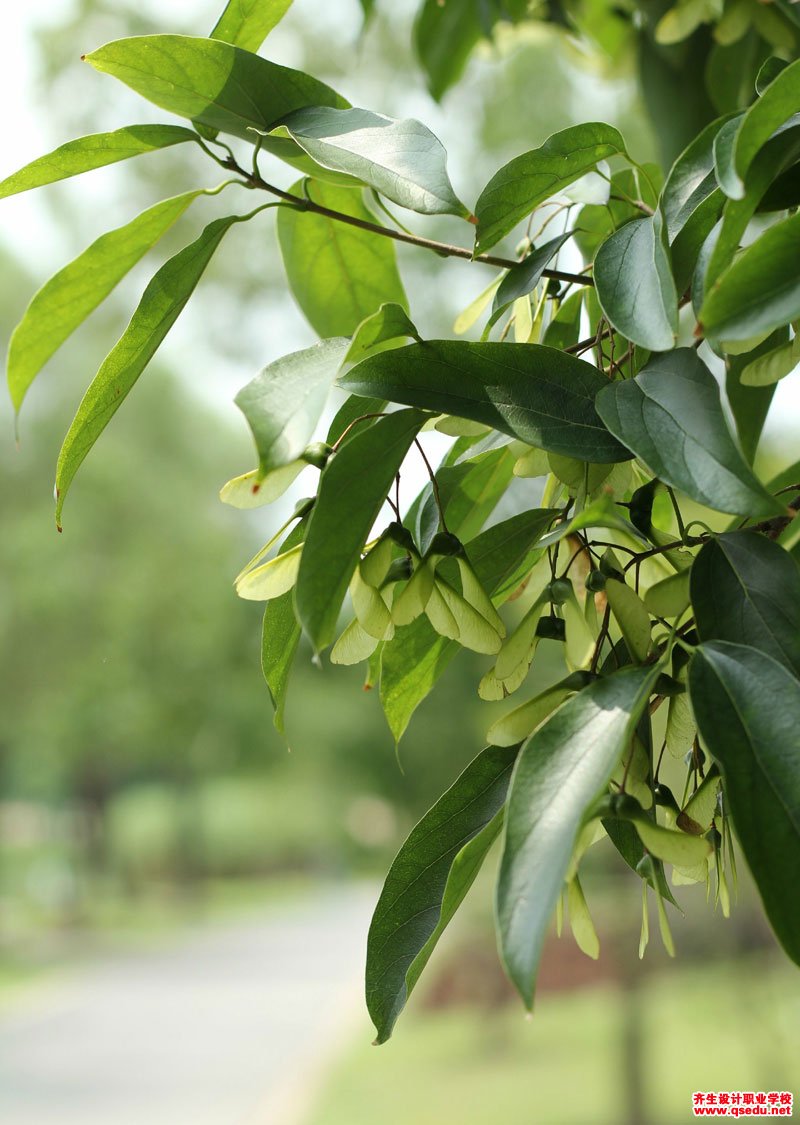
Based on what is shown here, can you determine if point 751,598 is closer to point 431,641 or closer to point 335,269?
point 431,641

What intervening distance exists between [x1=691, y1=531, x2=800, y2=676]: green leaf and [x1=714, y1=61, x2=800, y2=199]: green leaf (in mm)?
68

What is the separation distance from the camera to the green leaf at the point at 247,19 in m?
0.30

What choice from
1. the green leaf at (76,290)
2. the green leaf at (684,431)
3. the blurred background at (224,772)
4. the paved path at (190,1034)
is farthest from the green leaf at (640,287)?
the paved path at (190,1034)

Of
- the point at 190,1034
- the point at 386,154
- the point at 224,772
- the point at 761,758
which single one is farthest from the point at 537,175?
the point at 224,772

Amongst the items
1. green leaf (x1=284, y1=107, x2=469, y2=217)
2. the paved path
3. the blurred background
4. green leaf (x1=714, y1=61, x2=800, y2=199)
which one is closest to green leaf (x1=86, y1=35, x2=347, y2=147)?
green leaf (x1=284, y1=107, x2=469, y2=217)

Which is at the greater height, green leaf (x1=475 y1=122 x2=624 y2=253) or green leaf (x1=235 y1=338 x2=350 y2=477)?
green leaf (x1=475 y1=122 x2=624 y2=253)

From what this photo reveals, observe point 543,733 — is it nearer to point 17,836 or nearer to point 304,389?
point 304,389

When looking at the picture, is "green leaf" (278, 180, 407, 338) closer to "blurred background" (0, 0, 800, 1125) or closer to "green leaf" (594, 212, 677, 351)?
"green leaf" (594, 212, 677, 351)

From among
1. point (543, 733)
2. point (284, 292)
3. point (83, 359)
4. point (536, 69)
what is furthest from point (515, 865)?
point (83, 359)

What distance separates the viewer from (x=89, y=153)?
0.29m

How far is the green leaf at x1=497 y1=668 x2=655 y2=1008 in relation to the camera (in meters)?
0.17

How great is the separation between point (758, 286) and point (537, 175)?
11 cm

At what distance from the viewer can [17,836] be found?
29.0 ft

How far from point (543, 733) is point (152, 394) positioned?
5.01 metres
